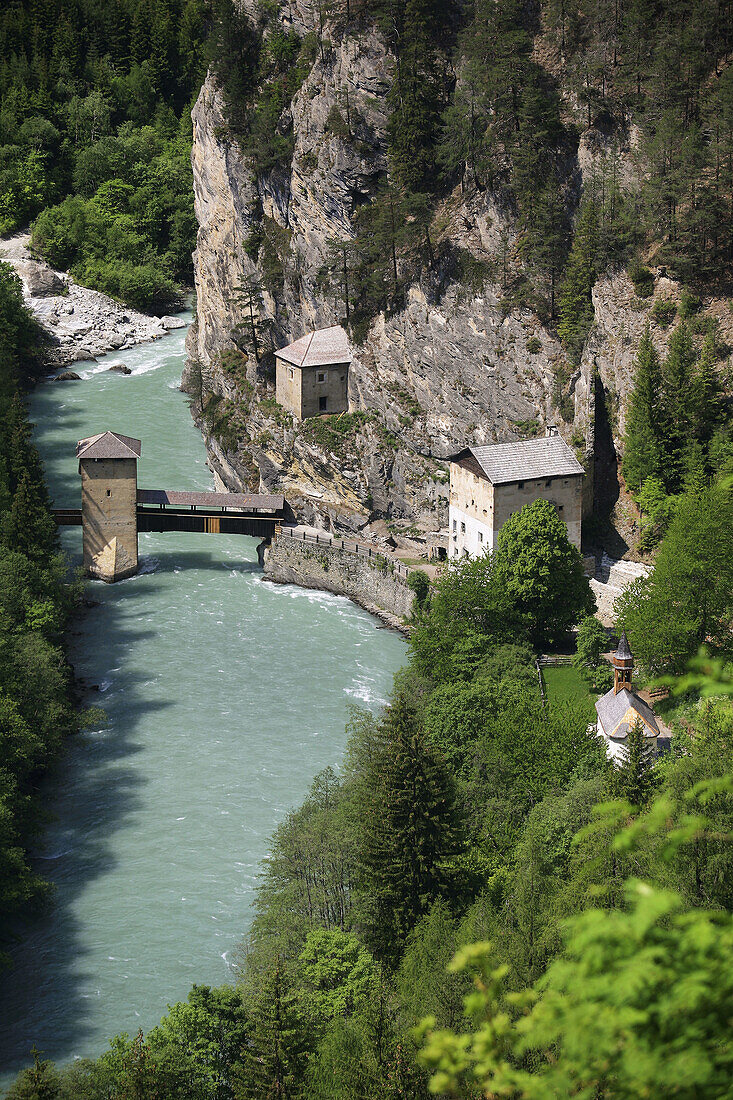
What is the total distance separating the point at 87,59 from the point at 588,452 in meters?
91.9

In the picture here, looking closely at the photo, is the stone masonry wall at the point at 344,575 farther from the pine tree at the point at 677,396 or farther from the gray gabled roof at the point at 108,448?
the pine tree at the point at 677,396

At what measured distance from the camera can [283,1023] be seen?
93.5 ft

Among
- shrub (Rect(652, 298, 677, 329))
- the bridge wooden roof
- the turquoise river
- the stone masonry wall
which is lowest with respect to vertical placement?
the turquoise river

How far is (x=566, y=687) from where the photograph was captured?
2000 inches

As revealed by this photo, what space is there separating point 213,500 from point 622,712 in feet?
108

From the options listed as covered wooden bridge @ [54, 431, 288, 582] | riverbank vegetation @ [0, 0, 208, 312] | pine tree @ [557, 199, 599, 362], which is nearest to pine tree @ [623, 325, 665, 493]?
pine tree @ [557, 199, 599, 362]

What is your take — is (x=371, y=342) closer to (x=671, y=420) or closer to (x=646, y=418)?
(x=646, y=418)

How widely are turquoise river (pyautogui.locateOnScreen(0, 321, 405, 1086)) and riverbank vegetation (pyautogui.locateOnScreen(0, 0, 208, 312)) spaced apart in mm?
39092

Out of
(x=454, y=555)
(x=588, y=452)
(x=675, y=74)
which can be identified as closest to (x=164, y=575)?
(x=454, y=555)

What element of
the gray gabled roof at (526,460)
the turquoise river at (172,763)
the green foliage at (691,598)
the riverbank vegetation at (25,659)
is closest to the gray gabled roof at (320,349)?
the turquoise river at (172,763)

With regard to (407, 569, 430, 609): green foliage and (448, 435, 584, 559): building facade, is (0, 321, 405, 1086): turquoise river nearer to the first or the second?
(407, 569, 430, 609): green foliage

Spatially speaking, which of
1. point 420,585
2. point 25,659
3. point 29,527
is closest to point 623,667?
point 420,585

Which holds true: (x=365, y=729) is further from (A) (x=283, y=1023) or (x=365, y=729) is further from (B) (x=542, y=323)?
(B) (x=542, y=323)

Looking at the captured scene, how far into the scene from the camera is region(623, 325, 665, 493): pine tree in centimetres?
5812
